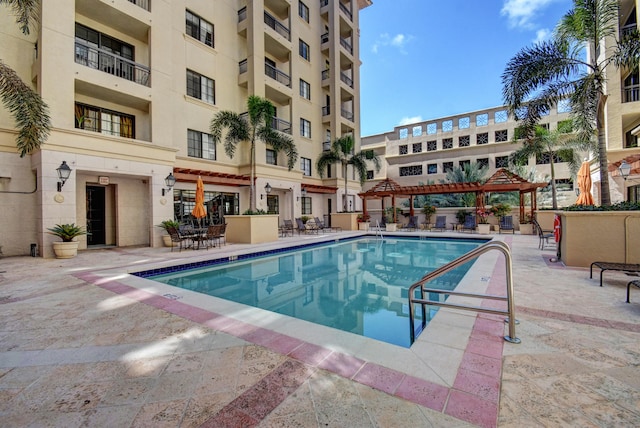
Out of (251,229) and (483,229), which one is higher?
(251,229)

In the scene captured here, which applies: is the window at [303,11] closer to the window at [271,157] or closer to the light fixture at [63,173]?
the window at [271,157]

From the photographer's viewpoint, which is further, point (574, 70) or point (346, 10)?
point (346, 10)

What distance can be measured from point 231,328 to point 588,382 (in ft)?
12.1

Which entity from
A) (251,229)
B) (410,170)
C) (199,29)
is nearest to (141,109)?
(199,29)

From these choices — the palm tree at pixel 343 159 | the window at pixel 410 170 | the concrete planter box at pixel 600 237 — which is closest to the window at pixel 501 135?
the window at pixel 410 170

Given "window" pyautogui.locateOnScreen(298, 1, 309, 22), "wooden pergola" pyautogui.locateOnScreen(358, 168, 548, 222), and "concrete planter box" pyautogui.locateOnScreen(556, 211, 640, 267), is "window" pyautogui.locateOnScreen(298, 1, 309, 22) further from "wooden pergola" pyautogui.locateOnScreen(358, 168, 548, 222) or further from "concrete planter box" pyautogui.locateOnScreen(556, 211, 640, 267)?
"concrete planter box" pyautogui.locateOnScreen(556, 211, 640, 267)

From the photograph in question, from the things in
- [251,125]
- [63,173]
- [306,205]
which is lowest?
[306,205]

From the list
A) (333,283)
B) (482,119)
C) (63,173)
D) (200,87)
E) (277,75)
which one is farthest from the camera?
(482,119)

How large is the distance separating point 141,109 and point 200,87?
393 centimetres

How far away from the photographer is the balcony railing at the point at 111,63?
11.6 m

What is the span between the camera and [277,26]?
66.0 feet

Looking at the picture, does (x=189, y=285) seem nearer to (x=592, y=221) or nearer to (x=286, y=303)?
(x=286, y=303)

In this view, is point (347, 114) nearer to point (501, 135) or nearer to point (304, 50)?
point (304, 50)

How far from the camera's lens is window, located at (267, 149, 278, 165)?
19.3 meters
